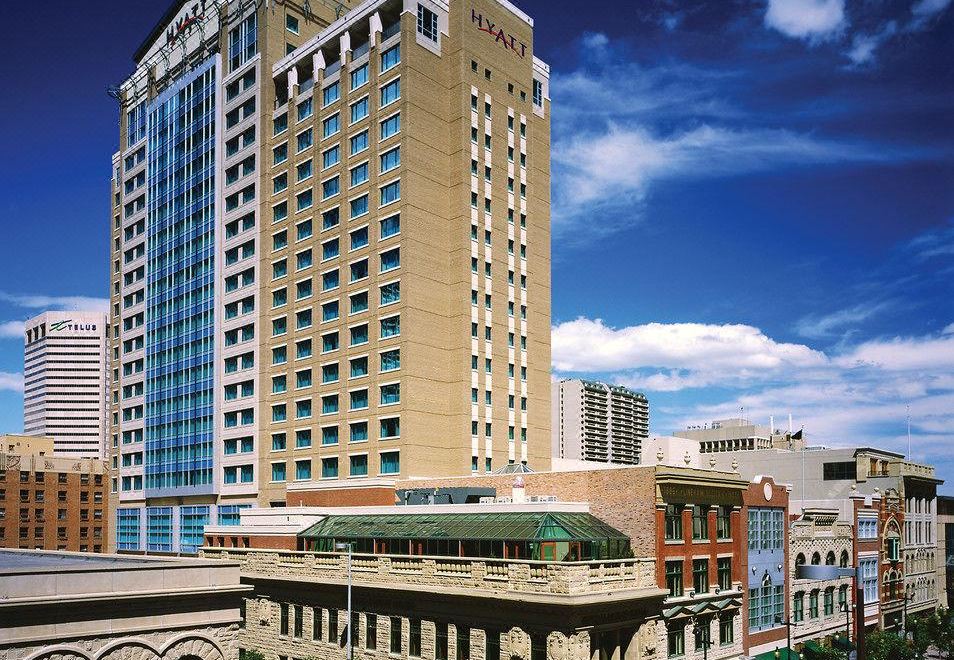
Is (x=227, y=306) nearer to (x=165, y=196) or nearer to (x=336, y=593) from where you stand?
(x=165, y=196)

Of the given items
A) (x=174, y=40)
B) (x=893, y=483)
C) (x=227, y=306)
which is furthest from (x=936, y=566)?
(x=174, y=40)

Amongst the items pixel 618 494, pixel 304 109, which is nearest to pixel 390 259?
pixel 304 109

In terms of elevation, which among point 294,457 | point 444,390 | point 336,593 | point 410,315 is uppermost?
point 410,315

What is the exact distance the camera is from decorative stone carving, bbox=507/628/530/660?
155 ft

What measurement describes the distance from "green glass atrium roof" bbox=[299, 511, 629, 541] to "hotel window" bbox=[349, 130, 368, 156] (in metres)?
37.3

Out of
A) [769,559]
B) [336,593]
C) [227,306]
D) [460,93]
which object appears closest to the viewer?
[336,593]

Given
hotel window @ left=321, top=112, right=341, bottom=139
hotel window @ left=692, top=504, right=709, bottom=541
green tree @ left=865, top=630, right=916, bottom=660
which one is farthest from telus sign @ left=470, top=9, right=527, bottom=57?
green tree @ left=865, top=630, right=916, bottom=660

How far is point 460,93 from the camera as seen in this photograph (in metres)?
85.0

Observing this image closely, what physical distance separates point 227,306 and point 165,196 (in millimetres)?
20838

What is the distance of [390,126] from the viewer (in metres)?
83.2

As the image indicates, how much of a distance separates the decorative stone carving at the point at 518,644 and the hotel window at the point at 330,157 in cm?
5422

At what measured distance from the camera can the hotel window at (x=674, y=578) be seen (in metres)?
54.8

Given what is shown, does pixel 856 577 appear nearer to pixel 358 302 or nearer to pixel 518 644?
pixel 518 644

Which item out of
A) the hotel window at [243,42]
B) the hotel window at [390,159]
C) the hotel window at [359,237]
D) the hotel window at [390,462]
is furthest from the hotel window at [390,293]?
the hotel window at [243,42]
